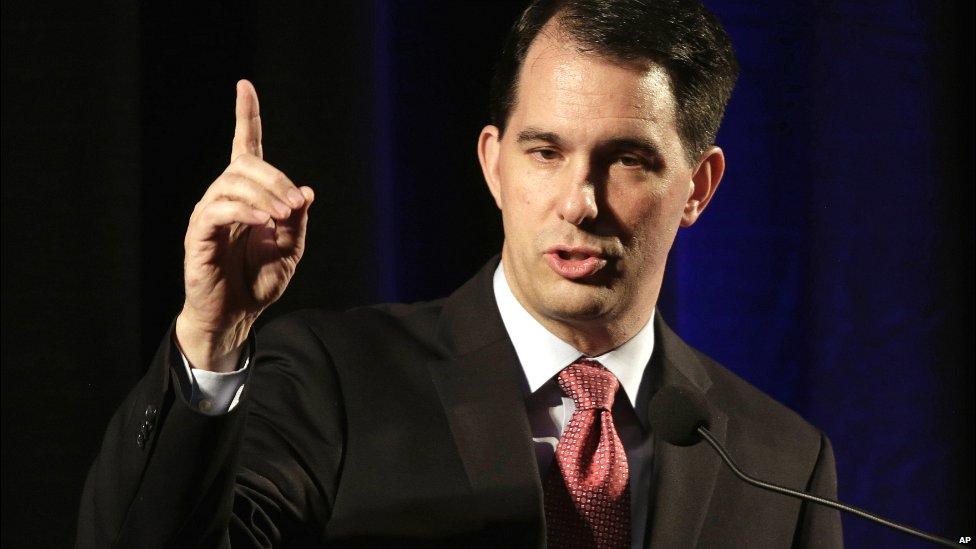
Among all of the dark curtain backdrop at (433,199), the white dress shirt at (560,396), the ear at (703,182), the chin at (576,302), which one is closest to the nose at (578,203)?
the chin at (576,302)

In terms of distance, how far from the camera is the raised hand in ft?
4.51

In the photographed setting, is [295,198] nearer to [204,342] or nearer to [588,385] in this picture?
[204,342]

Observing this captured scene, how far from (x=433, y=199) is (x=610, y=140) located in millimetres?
579

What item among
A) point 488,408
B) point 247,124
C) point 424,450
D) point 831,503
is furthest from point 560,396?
point 247,124

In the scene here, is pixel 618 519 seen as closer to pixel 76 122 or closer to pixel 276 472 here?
pixel 276 472

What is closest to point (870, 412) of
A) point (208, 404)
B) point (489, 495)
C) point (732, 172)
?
point (732, 172)

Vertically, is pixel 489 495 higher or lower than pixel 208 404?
lower

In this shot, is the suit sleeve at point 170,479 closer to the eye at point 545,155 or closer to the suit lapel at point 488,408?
the suit lapel at point 488,408

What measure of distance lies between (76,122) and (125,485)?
33.3 inches

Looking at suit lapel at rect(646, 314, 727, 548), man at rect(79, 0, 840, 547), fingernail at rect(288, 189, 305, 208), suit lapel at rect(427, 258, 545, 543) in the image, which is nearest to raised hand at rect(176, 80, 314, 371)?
fingernail at rect(288, 189, 305, 208)

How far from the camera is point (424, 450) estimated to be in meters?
1.82

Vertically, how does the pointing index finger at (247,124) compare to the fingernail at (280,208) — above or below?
above

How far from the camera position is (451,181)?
7.92ft

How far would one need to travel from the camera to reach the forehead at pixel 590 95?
1908mm
